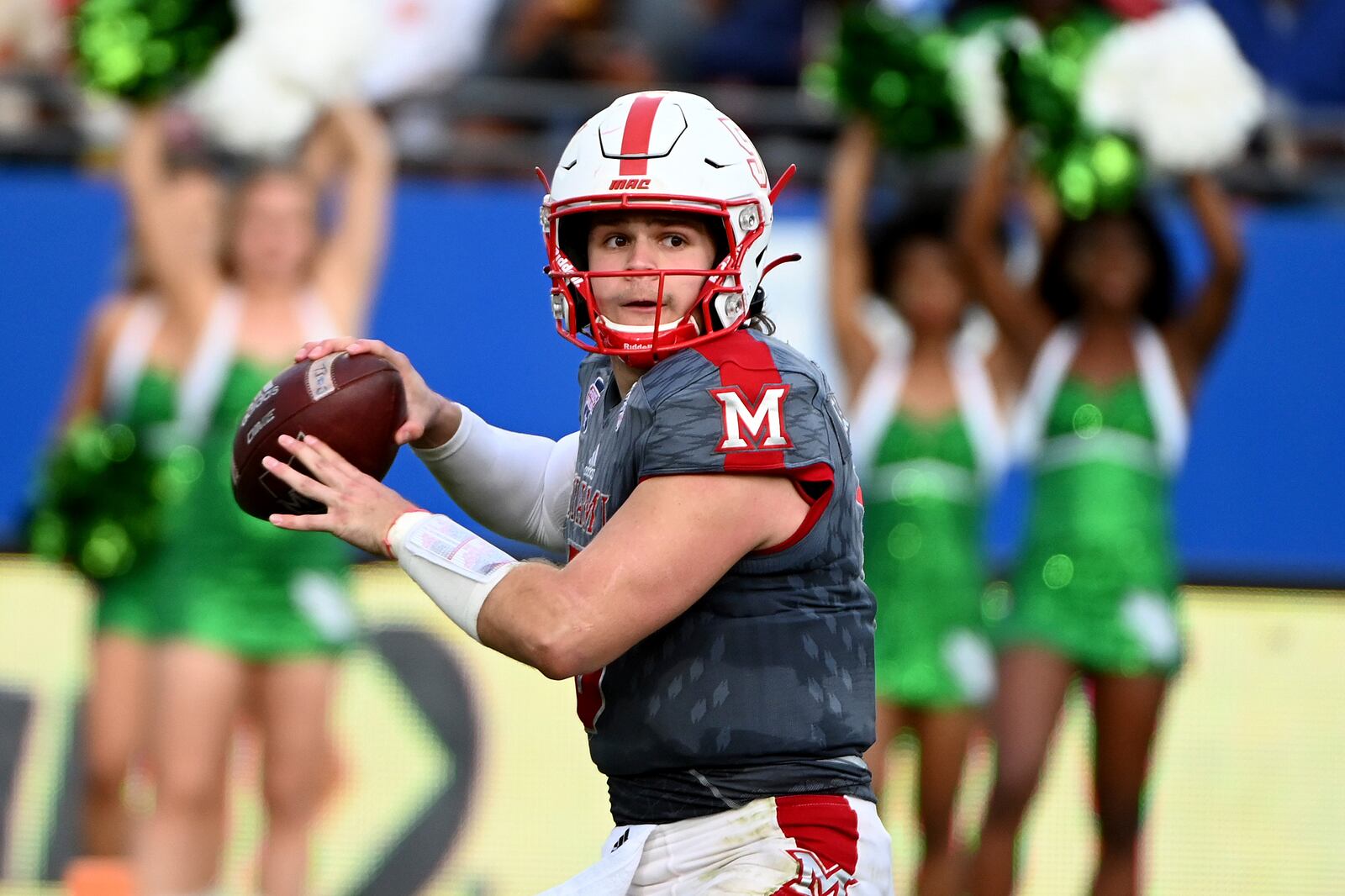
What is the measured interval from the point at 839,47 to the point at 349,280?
194cm

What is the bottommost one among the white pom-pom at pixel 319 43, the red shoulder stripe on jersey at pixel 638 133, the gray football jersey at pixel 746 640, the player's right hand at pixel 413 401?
the gray football jersey at pixel 746 640

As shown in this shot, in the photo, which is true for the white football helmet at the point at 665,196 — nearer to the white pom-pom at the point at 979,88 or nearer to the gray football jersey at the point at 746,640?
the gray football jersey at the point at 746,640

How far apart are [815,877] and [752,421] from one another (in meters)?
0.71

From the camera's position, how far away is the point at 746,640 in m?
3.10

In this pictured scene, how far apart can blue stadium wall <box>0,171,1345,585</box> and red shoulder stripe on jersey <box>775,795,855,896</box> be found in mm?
4624

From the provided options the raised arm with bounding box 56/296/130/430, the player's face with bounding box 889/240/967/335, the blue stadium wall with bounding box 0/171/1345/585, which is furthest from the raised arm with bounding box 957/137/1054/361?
the raised arm with bounding box 56/296/130/430

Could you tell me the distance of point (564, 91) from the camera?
7816 millimetres

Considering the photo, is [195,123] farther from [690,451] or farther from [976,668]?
[690,451]

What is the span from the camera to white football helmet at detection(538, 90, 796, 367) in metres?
3.19

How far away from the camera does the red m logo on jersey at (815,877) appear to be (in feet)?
10.1

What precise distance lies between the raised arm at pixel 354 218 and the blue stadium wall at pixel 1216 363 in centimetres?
45

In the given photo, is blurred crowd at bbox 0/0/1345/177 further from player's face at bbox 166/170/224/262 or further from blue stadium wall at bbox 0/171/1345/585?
player's face at bbox 166/170/224/262

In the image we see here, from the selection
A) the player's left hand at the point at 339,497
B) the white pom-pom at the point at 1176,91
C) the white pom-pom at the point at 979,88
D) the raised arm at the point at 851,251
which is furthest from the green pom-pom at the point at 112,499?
the player's left hand at the point at 339,497

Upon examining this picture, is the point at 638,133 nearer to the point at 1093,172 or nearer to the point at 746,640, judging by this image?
the point at 746,640
